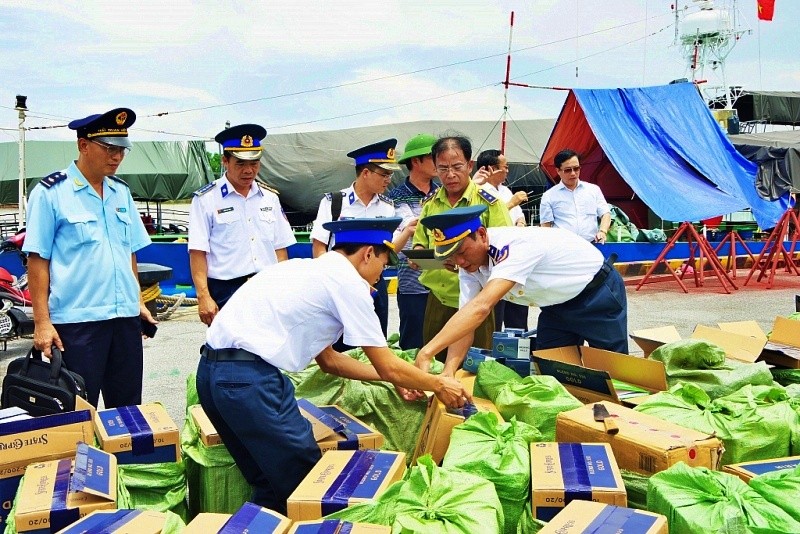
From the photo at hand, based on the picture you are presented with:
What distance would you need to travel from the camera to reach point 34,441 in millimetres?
2391

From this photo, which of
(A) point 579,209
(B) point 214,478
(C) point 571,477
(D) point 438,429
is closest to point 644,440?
(C) point 571,477

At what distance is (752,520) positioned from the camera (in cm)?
181

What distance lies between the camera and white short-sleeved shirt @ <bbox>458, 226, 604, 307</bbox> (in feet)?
9.93

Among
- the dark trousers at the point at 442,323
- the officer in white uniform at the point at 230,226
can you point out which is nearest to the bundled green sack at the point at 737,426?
the dark trousers at the point at 442,323

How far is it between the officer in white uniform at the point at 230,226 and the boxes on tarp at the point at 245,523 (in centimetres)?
210

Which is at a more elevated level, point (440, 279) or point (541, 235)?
point (541, 235)

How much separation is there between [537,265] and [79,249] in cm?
206

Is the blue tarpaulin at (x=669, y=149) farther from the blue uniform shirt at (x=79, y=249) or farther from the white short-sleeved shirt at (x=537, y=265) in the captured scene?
the blue uniform shirt at (x=79, y=249)

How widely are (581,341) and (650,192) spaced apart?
747 cm

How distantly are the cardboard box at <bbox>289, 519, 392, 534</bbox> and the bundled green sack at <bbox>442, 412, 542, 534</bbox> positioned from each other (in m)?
0.50

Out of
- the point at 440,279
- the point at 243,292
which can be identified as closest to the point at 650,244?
the point at 440,279

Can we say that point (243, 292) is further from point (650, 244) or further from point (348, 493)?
point (650, 244)

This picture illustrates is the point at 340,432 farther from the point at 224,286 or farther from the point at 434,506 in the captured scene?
the point at 224,286

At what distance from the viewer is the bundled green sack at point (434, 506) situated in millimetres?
1796
